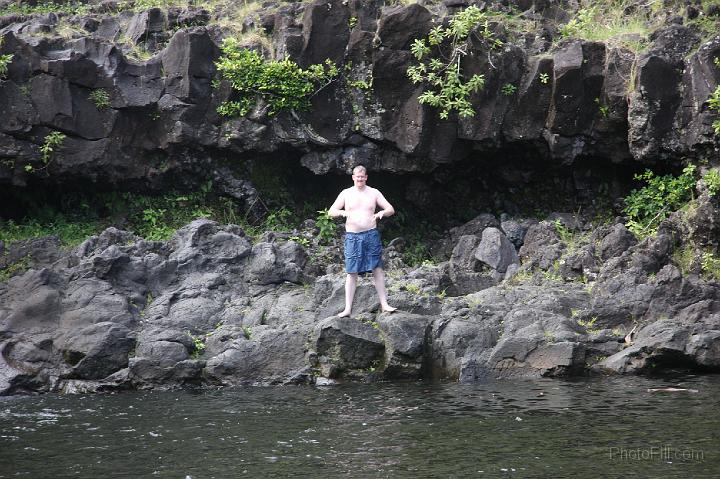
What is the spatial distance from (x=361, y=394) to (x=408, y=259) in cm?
605

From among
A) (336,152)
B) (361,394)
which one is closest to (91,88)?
(336,152)

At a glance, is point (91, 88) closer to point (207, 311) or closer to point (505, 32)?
point (207, 311)

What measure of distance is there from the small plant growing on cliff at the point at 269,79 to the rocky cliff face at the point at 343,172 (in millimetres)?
233

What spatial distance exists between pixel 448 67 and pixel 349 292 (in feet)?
17.9

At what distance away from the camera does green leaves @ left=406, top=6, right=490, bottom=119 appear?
14805mm

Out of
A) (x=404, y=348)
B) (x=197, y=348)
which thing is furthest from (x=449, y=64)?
(x=197, y=348)

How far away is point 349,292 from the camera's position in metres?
11.3

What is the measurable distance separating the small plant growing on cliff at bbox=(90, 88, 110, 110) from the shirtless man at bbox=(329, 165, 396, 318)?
18.9 ft

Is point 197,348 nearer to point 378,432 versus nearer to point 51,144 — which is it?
point 378,432

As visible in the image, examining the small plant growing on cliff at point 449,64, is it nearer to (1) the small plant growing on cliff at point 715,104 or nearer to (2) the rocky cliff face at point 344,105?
(2) the rocky cliff face at point 344,105

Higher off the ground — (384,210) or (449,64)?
(449,64)

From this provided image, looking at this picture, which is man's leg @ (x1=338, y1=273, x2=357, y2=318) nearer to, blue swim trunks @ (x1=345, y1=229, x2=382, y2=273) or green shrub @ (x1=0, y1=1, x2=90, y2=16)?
blue swim trunks @ (x1=345, y1=229, x2=382, y2=273)

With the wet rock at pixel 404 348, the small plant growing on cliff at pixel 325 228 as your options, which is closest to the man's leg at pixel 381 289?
the wet rock at pixel 404 348

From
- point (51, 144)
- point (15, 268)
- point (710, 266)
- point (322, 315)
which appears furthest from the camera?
point (51, 144)
